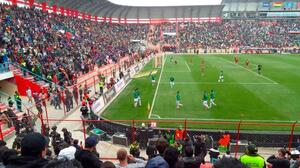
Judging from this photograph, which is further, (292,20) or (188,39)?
(292,20)

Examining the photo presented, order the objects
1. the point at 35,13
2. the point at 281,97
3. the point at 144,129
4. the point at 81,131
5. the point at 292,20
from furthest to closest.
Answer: the point at 292,20, the point at 35,13, the point at 281,97, the point at 81,131, the point at 144,129

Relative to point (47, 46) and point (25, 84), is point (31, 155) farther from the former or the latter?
point (47, 46)

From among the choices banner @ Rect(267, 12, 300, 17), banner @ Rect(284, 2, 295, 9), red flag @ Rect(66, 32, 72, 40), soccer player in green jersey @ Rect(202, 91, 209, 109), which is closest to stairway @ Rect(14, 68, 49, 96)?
soccer player in green jersey @ Rect(202, 91, 209, 109)

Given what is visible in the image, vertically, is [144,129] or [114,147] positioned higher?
[144,129]

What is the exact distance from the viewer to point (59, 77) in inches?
1022

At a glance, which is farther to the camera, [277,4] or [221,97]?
[277,4]

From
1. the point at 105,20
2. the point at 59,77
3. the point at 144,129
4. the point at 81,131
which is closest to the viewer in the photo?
the point at 144,129

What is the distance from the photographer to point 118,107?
22.5 metres

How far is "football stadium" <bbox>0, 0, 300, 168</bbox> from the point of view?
6008mm

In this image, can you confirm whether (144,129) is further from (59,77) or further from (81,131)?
(59,77)

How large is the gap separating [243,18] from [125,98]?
77.8 meters

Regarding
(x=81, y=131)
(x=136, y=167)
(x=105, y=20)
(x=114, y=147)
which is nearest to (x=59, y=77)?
(x=81, y=131)

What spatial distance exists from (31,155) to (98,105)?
59.0ft

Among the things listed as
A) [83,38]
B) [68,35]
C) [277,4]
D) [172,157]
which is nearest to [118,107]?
[172,157]
